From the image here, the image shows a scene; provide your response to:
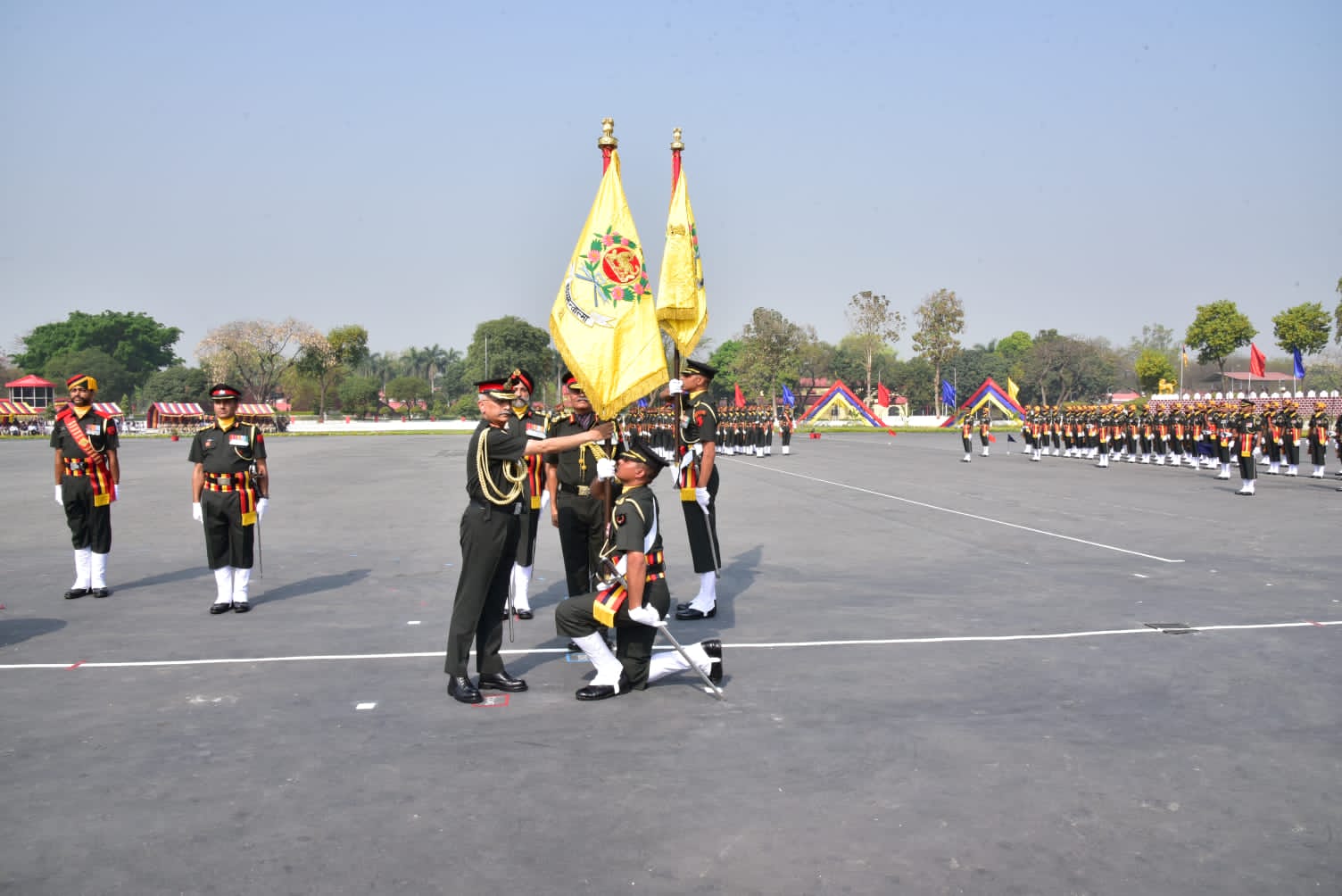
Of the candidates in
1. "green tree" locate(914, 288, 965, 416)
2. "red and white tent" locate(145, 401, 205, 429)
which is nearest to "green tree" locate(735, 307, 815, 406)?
"green tree" locate(914, 288, 965, 416)

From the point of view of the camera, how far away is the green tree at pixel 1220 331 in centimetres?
6719

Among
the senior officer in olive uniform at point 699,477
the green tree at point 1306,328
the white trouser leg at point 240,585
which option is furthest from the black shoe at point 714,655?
the green tree at point 1306,328

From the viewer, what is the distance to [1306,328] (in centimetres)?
6369

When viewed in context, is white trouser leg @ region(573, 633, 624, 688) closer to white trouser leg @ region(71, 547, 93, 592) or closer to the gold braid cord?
the gold braid cord

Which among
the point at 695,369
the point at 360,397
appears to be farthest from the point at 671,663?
the point at 360,397

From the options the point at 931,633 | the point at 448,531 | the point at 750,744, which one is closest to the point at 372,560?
the point at 448,531

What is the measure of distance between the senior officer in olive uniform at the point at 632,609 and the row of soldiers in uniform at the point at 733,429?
3143 centimetres

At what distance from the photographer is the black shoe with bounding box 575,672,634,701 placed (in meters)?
6.16

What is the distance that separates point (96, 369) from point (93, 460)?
4335 inches

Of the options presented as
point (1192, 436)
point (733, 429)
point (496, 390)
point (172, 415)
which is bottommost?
point (1192, 436)

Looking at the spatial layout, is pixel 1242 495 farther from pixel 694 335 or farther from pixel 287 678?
pixel 287 678

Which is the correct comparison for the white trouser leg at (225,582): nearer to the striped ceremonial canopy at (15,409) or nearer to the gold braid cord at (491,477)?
the gold braid cord at (491,477)

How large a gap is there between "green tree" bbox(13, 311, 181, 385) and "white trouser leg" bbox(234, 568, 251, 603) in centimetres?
11732

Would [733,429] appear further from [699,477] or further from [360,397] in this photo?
[360,397]
